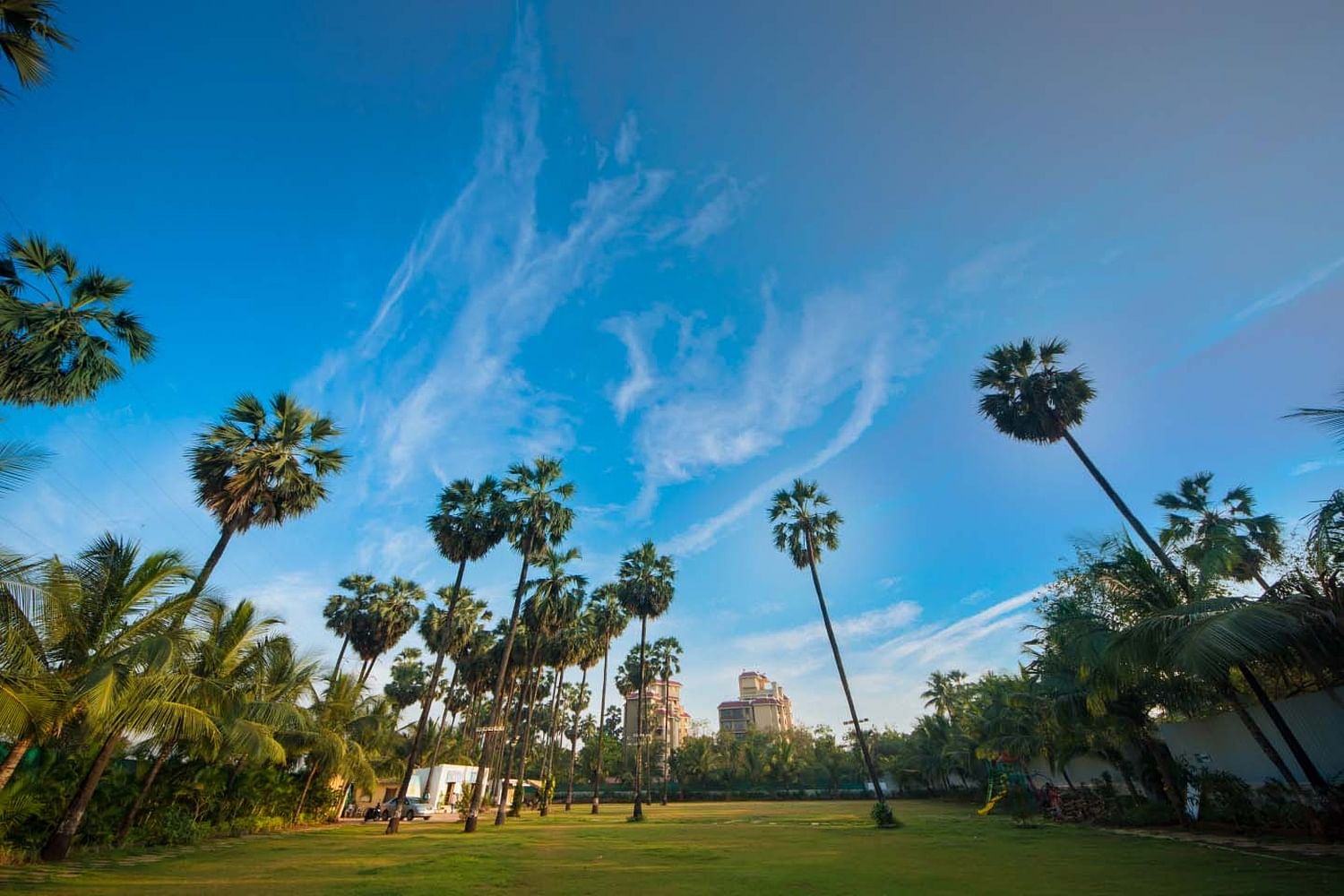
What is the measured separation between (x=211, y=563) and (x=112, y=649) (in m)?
3.47

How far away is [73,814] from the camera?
1191 centimetres

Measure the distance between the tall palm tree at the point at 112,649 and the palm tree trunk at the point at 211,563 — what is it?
43.9 inches

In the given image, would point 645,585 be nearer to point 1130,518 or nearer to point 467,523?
point 467,523

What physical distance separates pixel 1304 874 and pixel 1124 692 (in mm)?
11049

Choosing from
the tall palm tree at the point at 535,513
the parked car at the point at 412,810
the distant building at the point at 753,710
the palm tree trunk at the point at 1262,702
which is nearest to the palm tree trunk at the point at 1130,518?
the palm tree trunk at the point at 1262,702

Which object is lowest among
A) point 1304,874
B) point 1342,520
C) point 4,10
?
point 1304,874

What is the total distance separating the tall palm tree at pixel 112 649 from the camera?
10.3 m

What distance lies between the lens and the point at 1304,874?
790cm

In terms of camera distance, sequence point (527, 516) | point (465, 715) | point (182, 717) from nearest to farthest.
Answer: point (182, 717) < point (527, 516) < point (465, 715)

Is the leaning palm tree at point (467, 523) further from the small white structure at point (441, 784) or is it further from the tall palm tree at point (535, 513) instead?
the small white structure at point (441, 784)

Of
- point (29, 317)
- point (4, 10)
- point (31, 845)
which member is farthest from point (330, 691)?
point (4, 10)

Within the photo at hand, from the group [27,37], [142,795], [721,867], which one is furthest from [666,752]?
[27,37]

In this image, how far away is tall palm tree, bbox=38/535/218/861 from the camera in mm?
10258

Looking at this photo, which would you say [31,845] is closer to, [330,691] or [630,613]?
[330,691]
